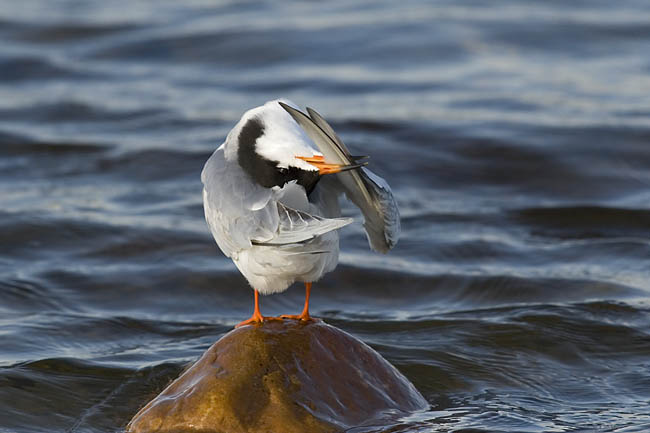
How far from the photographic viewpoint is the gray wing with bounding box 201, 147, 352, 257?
437 cm

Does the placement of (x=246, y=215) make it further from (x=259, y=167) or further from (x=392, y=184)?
(x=392, y=184)

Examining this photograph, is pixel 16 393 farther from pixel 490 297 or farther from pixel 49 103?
pixel 49 103

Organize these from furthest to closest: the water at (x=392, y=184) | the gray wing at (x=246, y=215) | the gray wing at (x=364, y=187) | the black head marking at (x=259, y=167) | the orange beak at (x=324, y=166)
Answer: the water at (x=392, y=184) < the black head marking at (x=259, y=167) < the gray wing at (x=246, y=215) < the gray wing at (x=364, y=187) < the orange beak at (x=324, y=166)

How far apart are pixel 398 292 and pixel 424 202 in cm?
212

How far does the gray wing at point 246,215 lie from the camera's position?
172 inches

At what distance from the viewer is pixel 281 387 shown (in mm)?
4707

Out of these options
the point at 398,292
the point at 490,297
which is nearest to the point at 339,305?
the point at 398,292

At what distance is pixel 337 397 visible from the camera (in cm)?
478

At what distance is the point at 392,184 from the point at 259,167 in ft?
17.6

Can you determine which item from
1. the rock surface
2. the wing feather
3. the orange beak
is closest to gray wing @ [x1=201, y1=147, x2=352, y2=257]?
the wing feather

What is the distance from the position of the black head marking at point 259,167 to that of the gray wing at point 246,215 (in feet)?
0.13

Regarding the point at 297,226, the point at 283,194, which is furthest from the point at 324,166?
the point at 283,194

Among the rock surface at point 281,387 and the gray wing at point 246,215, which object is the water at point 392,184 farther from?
the gray wing at point 246,215

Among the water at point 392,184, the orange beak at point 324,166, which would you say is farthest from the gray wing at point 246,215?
the water at point 392,184
